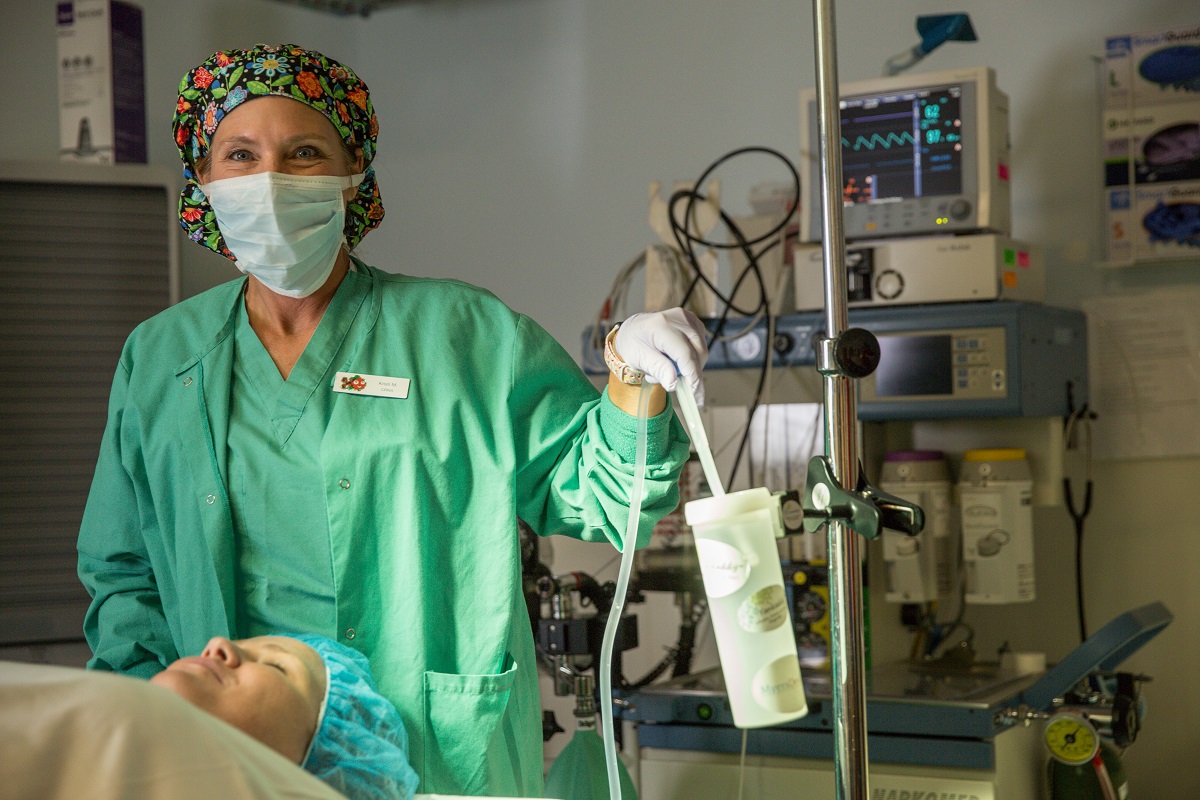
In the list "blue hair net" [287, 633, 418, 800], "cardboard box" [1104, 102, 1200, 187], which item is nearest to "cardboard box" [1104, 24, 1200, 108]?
"cardboard box" [1104, 102, 1200, 187]

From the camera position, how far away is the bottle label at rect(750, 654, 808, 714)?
0.95 meters

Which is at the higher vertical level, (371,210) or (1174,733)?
(371,210)

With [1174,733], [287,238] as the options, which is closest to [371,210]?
[287,238]

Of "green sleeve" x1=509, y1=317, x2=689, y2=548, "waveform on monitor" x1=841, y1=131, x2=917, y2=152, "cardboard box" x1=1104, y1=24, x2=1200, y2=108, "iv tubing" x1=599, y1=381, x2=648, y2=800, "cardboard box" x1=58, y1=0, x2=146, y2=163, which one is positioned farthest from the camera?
"cardboard box" x1=58, y1=0, x2=146, y2=163

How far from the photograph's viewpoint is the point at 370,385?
1435 millimetres

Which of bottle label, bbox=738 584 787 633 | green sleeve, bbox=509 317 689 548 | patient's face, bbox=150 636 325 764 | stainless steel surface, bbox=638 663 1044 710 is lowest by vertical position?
stainless steel surface, bbox=638 663 1044 710

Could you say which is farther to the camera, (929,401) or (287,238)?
(929,401)

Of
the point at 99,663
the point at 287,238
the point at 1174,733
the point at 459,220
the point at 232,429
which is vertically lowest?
the point at 1174,733

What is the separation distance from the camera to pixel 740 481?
2.48 m

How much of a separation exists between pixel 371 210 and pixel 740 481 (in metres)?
1.15

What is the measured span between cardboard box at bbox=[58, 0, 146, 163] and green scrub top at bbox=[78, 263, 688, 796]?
5.49 feet

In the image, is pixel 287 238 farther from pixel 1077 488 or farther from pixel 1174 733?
pixel 1174 733

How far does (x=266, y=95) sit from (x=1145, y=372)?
209 cm

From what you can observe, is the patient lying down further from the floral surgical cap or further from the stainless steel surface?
the stainless steel surface
